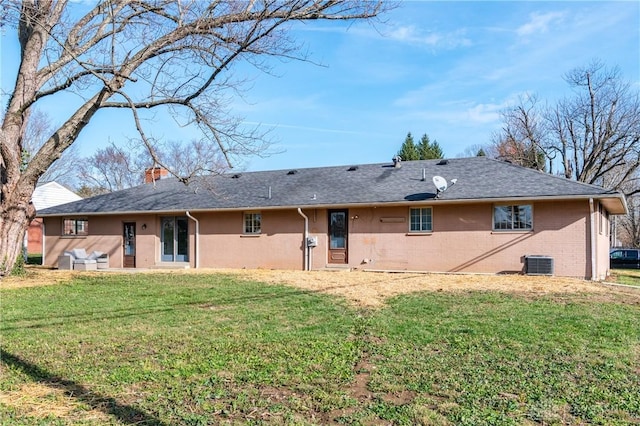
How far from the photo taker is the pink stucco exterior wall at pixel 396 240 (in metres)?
14.5

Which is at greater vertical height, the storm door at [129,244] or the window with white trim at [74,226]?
the window with white trim at [74,226]

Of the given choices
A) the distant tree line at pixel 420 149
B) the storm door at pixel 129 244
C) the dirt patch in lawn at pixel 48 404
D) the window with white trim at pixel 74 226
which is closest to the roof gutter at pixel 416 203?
the storm door at pixel 129 244

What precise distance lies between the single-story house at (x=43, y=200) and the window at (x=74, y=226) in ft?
42.2

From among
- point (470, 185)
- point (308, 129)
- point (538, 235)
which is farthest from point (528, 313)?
point (308, 129)

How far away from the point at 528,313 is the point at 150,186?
19.7 metres

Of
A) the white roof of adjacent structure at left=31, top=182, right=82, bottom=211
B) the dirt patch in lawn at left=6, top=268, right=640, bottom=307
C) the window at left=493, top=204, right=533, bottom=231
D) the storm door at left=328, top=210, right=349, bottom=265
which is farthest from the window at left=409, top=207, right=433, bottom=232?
the white roof of adjacent structure at left=31, top=182, right=82, bottom=211

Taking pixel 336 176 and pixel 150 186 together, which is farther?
pixel 150 186

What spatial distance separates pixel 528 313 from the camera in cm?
830

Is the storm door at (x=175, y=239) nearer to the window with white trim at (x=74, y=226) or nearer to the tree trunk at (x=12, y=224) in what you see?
the window with white trim at (x=74, y=226)

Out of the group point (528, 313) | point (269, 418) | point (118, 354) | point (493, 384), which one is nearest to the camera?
point (269, 418)

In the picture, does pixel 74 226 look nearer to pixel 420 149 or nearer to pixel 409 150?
pixel 409 150

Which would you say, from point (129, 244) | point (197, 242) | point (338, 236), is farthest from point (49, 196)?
point (338, 236)

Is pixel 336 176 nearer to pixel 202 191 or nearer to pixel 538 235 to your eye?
pixel 202 191

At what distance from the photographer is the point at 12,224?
1316 centimetres
